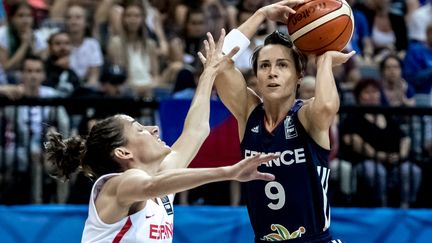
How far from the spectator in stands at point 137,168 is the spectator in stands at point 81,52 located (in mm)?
5027

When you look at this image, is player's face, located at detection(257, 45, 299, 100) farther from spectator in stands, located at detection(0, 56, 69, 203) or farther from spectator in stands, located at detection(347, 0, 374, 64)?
spectator in stands, located at detection(347, 0, 374, 64)

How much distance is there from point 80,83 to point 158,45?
4.10 ft

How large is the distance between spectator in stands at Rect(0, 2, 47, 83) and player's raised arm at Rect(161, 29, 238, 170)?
481 centimetres

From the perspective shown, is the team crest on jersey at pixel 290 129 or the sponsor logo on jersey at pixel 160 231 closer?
the sponsor logo on jersey at pixel 160 231

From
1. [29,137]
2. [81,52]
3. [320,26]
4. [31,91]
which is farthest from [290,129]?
[81,52]

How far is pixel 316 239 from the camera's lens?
19.0 feet

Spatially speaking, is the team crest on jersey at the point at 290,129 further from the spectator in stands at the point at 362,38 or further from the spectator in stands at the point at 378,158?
the spectator in stands at the point at 362,38

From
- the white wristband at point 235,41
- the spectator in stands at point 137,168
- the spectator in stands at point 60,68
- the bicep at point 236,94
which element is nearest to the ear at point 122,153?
the spectator in stands at point 137,168

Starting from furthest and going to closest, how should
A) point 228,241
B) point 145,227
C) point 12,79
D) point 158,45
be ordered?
point 158,45, point 12,79, point 228,241, point 145,227

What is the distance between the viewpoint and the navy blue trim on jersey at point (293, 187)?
5781mm

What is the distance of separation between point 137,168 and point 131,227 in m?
0.37

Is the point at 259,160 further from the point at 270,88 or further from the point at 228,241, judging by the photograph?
the point at 228,241

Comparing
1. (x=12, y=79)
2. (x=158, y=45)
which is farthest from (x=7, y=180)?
(x=158, y=45)

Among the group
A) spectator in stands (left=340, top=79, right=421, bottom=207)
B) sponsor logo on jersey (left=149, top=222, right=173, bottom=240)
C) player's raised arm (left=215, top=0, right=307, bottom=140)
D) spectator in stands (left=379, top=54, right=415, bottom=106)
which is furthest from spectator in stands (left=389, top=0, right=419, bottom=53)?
sponsor logo on jersey (left=149, top=222, right=173, bottom=240)
